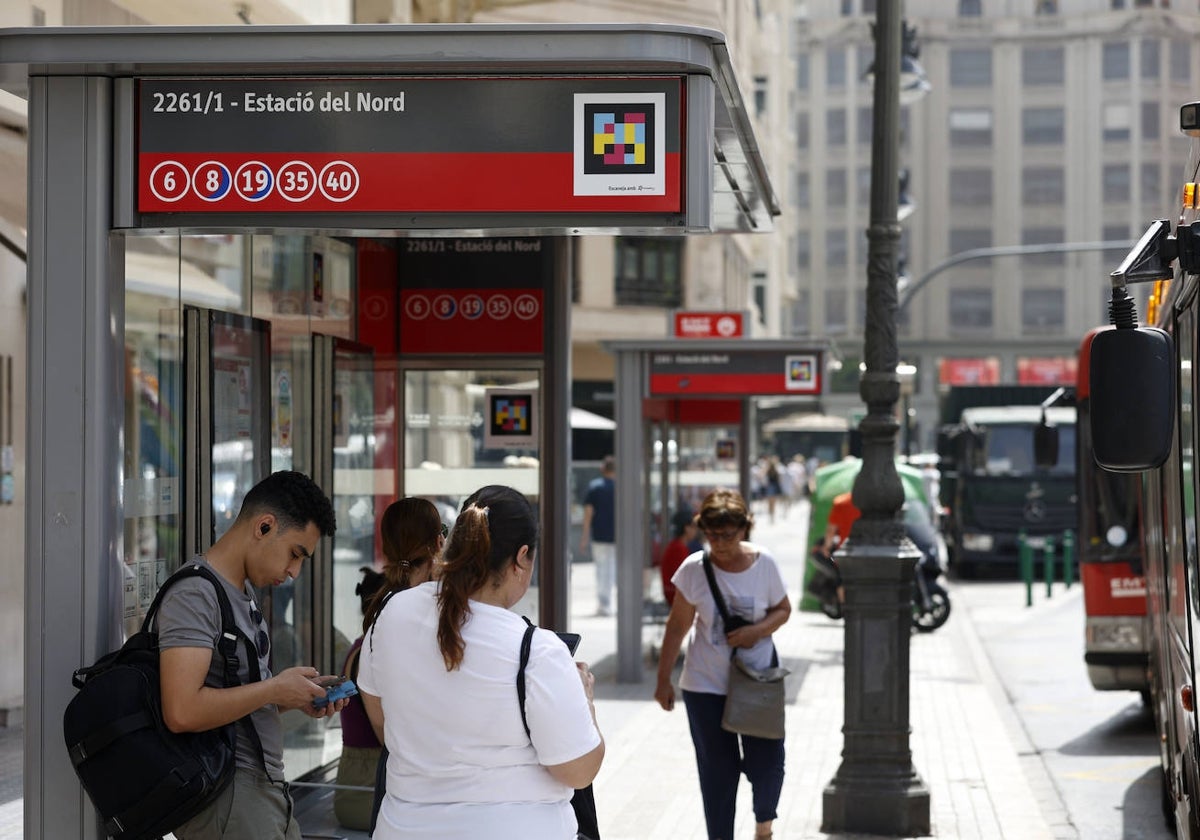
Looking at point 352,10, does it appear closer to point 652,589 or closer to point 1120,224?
point 652,589

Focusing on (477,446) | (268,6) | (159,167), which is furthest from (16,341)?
(159,167)

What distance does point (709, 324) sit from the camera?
21766mm

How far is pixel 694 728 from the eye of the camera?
25.1 ft

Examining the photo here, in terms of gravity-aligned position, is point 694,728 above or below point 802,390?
below

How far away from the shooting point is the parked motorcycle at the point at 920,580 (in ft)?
66.2

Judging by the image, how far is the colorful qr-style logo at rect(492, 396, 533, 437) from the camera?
9.59 metres

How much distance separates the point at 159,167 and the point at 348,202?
540 millimetres

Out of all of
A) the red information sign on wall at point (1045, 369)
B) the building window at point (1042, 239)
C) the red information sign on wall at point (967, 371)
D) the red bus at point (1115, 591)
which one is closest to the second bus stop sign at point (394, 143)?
the red bus at point (1115, 591)

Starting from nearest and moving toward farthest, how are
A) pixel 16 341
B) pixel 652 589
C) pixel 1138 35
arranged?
pixel 16 341 → pixel 652 589 → pixel 1138 35

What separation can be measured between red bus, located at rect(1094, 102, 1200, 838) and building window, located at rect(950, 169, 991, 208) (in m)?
79.3

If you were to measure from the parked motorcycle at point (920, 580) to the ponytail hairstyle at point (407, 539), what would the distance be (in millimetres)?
13985

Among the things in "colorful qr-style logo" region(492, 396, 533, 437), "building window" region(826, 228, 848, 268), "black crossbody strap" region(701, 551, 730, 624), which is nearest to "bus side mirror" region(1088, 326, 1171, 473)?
"black crossbody strap" region(701, 551, 730, 624)

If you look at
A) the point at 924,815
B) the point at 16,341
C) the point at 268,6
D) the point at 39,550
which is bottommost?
the point at 924,815

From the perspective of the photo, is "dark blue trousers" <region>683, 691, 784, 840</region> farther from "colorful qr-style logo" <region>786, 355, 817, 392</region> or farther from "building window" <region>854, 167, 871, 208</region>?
"building window" <region>854, 167, 871, 208</region>
